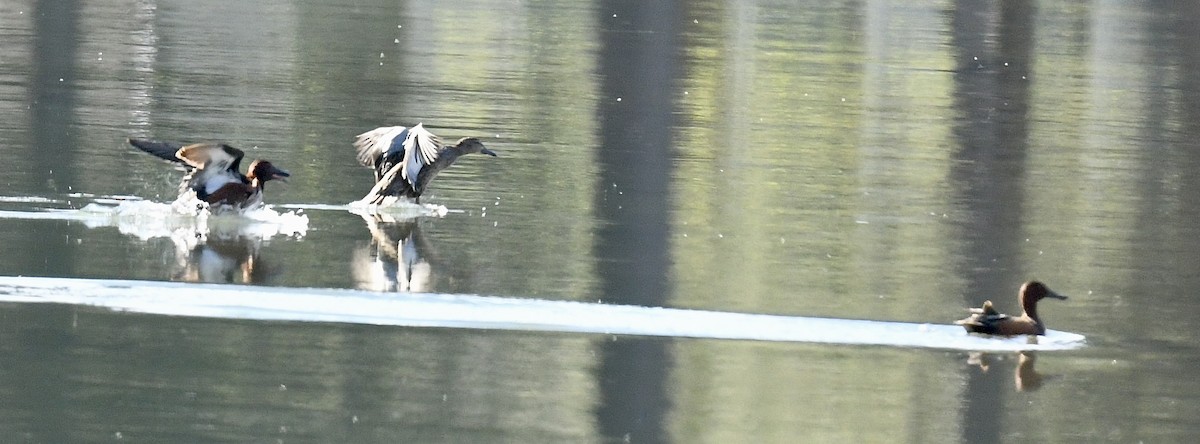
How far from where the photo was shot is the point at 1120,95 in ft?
80.5

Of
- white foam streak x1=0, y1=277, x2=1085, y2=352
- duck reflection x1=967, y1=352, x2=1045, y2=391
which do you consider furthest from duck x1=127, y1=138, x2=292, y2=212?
duck reflection x1=967, y1=352, x2=1045, y2=391

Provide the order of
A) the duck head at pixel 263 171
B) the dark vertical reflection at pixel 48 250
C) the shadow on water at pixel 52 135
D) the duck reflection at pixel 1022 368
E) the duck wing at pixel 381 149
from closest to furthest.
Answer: the dark vertical reflection at pixel 48 250, the shadow on water at pixel 52 135, the duck reflection at pixel 1022 368, the duck head at pixel 263 171, the duck wing at pixel 381 149

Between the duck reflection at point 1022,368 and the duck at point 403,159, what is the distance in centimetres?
523

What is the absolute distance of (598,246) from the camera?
12.5m

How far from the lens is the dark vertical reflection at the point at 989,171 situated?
357 inches

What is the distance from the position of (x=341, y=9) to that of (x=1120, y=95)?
→ 14.4 m

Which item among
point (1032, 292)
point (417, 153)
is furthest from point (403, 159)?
point (1032, 292)

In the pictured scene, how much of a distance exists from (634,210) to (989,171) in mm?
3961

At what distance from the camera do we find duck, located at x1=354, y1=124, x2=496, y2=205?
1416 centimetres

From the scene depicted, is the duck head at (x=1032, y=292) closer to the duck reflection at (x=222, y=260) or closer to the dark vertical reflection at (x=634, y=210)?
the dark vertical reflection at (x=634, y=210)

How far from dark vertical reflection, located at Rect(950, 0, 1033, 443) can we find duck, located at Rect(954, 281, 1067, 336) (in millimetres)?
737

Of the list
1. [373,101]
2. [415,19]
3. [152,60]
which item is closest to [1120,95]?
[373,101]

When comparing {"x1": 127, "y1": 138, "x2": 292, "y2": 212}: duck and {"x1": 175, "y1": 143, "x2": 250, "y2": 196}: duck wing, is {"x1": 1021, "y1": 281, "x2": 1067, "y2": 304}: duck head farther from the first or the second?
{"x1": 175, "y1": 143, "x2": 250, "y2": 196}: duck wing

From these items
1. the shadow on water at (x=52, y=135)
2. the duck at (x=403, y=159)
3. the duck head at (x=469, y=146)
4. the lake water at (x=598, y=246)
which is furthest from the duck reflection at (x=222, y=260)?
the duck head at (x=469, y=146)
